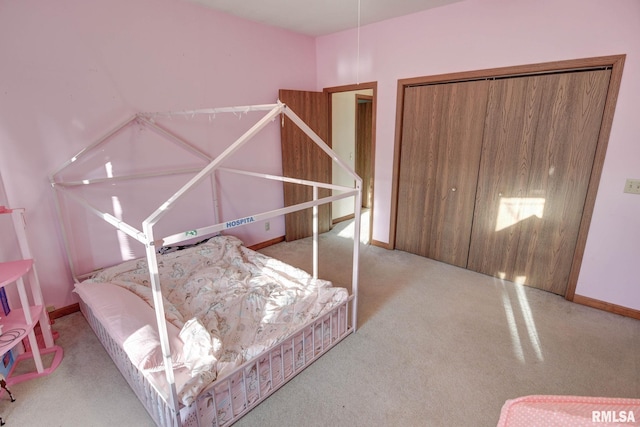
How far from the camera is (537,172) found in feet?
8.61

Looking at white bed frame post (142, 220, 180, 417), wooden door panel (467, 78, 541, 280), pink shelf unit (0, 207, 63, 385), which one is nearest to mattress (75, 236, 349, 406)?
white bed frame post (142, 220, 180, 417)

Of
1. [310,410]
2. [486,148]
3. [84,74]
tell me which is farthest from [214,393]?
[486,148]

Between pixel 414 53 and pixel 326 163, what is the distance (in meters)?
1.64

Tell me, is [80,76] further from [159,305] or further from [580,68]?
[580,68]

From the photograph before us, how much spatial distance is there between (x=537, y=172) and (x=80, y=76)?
11.9 ft

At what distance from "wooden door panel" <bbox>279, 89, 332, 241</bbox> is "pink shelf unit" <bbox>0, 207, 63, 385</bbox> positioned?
240 centimetres

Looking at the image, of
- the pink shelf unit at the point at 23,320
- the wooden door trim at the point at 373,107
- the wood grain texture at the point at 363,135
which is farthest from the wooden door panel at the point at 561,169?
the pink shelf unit at the point at 23,320

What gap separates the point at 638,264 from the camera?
2311 mm

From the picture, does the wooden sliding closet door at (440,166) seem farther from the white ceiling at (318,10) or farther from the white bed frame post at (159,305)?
the white bed frame post at (159,305)

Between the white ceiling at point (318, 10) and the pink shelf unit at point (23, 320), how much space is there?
2.30 metres

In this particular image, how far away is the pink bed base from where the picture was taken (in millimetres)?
754

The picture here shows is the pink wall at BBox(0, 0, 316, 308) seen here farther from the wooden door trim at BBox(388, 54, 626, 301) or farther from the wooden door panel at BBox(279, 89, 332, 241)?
the wooden door trim at BBox(388, 54, 626, 301)

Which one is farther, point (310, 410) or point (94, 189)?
point (94, 189)

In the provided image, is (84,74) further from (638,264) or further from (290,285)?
(638,264)
